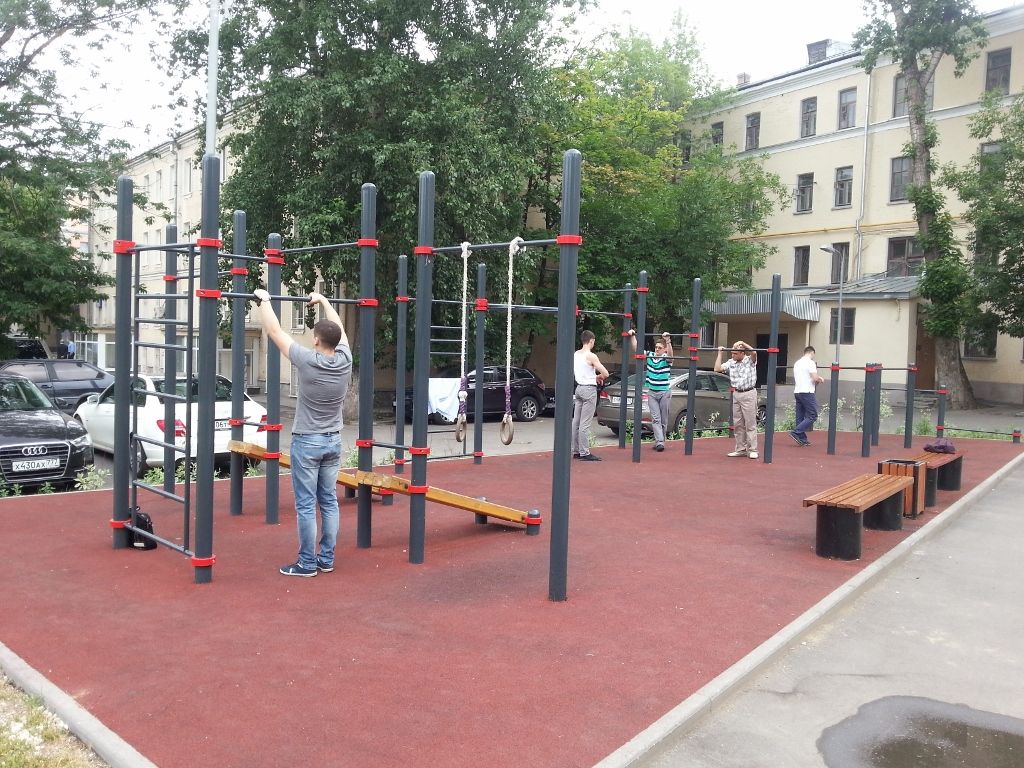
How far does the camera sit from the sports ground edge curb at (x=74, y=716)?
137 inches

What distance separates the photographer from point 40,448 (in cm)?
969

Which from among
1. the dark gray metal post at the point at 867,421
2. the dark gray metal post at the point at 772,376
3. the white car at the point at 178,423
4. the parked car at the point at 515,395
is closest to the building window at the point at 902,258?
the parked car at the point at 515,395

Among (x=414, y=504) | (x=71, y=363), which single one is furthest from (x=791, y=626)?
(x=71, y=363)

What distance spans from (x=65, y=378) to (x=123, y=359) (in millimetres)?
13905

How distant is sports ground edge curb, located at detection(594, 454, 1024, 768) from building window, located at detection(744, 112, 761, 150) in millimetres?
35368

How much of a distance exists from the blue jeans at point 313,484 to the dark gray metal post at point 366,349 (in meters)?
0.58

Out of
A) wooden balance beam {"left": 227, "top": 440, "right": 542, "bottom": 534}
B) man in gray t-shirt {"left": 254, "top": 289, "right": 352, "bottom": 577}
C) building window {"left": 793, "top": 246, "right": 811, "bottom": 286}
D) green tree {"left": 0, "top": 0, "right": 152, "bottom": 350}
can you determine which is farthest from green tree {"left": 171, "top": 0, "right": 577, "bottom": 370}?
building window {"left": 793, "top": 246, "right": 811, "bottom": 286}

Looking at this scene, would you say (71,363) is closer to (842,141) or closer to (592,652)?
(592,652)

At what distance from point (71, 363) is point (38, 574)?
15006 millimetres

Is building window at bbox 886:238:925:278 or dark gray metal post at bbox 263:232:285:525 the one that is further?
building window at bbox 886:238:925:278

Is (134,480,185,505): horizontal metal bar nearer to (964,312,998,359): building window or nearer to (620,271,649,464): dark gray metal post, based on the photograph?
(620,271,649,464): dark gray metal post

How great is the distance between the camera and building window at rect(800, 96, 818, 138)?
37.8 m

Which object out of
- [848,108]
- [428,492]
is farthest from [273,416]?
[848,108]

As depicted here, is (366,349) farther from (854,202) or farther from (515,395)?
A: (854,202)
